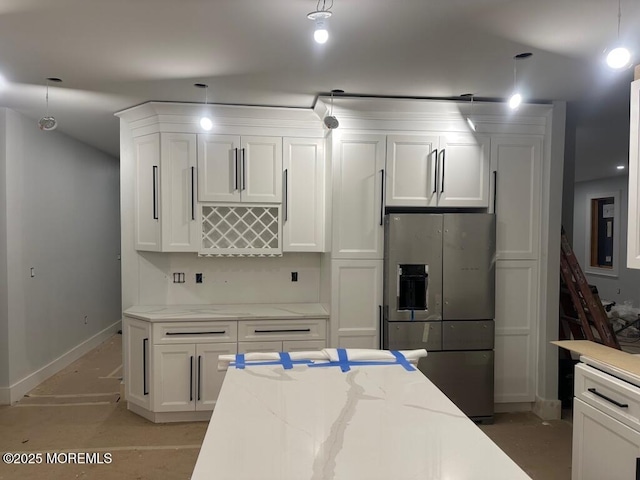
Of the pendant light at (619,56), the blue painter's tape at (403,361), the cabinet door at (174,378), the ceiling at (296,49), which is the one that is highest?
the ceiling at (296,49)

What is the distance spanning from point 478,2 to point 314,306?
8.70 ft

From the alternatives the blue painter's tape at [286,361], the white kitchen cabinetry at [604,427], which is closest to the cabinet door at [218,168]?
the blue painter's tape at [286,361]

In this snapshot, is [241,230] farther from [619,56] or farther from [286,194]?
[619,56]

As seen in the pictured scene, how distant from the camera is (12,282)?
373 centimetres

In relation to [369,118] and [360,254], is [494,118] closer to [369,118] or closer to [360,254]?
[369,118]

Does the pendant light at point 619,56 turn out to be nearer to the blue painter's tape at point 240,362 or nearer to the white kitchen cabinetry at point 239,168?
the blue painter's tape at point 240,362

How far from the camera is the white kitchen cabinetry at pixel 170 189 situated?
3576mm

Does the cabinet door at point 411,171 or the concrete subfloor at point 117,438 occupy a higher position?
the cabinet door at point 411,171

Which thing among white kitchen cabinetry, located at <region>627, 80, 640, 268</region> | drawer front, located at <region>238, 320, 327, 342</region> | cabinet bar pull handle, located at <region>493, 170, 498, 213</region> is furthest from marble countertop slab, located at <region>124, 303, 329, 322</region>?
white kitchen cabinetry, located at <region>627, 80, 640, 268</region>

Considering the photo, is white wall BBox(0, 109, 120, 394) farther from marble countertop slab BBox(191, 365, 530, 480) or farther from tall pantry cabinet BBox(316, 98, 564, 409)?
marble countertop slab BBox(191, 365, 530, 480)

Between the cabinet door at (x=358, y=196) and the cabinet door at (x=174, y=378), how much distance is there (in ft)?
4.65

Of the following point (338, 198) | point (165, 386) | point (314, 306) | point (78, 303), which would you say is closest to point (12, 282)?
point (78, 303)

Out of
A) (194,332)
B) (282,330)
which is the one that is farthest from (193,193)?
(282,330)

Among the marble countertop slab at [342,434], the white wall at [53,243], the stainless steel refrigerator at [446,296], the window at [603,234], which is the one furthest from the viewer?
the window at [603,234]
